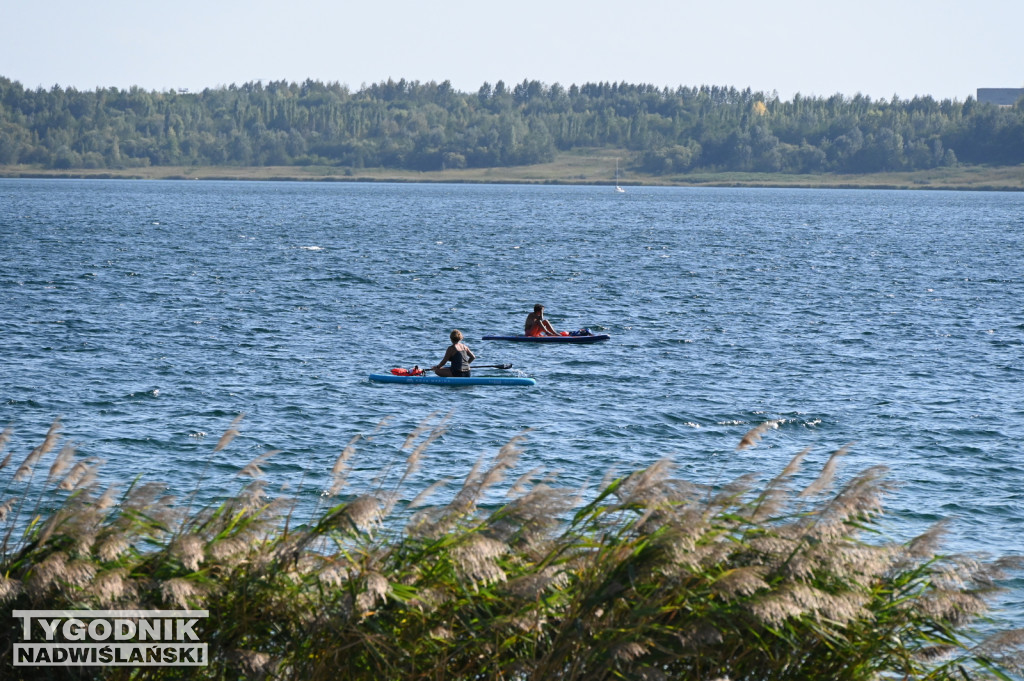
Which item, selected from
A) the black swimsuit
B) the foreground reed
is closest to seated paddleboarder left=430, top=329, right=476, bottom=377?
the black swimsuit

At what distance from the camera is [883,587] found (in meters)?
8.08

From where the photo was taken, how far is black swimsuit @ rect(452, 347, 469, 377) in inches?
1236

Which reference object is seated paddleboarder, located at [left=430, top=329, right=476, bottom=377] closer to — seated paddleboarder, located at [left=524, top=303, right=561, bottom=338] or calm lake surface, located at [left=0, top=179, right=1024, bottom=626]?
calm lake surface, located at [left=0, top=179, right=1024, bottom=626]

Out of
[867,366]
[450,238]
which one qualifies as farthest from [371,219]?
[867,366]

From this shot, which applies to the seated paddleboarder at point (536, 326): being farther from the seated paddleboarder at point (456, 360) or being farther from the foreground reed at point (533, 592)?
the foreground reed at point (533, 592)

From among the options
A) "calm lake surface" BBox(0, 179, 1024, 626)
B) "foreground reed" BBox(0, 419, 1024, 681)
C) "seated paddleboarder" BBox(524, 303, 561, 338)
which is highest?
"foreground reed" BBox(0, 419, 1024, 681)

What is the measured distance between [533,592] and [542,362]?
29.7 m

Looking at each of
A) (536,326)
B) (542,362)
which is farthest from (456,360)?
(536,326)

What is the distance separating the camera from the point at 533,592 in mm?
7309

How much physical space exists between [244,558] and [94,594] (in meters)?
0.99

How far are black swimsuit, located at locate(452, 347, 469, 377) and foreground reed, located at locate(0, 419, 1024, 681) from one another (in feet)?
75.9

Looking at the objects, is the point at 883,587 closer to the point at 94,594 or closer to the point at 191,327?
the point at 94,594

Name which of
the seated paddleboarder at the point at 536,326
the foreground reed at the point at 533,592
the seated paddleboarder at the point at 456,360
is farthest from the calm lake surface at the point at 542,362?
the foreground reed at the point at 533,592

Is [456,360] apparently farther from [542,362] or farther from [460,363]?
[542,362]
